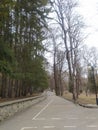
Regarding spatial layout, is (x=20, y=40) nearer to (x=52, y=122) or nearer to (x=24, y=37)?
(x=24, y=37)

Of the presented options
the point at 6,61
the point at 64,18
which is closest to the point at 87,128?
the point at 6,61

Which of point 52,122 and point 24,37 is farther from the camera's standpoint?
point 24,37

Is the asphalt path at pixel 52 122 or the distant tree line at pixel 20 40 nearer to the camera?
the asphalt path at pixel 52 122

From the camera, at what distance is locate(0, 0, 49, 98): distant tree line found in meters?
25.2

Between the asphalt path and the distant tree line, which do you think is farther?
the distant tree line

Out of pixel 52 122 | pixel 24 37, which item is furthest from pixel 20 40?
pixel 52 122

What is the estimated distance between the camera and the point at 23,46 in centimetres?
3978

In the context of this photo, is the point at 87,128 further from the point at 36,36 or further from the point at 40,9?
the point at 36,36

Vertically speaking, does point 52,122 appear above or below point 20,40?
below

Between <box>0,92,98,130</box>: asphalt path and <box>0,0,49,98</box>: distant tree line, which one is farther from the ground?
<box>0,0,49,98</box>: distant tree line

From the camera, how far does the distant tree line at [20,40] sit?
2517 centimetres

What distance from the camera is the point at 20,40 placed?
36.4 meters

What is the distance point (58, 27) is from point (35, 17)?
1474cm

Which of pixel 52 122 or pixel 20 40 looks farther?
pixel 20 40
